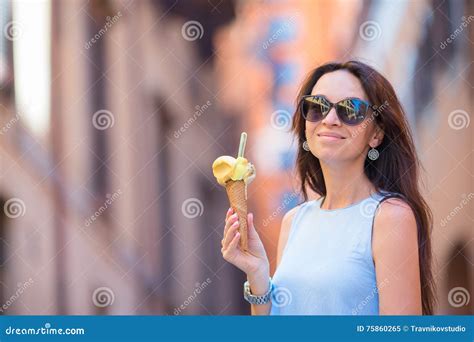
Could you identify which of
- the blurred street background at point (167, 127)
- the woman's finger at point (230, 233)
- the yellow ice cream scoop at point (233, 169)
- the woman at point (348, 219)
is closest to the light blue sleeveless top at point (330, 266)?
the woman at point (348, 219)

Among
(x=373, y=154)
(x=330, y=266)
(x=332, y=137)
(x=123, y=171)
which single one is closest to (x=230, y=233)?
(x=330, y=266)

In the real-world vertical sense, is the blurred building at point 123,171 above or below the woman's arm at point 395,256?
above

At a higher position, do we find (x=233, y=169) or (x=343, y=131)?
(x=343, y=131)

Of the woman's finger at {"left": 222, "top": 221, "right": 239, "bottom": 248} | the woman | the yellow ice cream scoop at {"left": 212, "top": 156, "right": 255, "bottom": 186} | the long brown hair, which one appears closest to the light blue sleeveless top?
the woman

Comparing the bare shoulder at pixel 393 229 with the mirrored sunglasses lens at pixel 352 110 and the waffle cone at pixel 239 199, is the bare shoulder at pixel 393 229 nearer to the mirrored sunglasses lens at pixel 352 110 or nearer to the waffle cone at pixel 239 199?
the mirrored sunglasses lens at pixel 352 110

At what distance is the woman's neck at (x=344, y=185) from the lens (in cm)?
309

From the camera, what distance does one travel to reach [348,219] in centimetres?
302

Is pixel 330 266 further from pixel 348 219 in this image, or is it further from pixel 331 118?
pixel 331 118

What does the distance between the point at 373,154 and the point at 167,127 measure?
46.9 inches

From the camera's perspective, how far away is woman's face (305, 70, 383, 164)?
10.4ft

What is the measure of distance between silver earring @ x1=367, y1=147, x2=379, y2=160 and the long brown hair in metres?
0.02

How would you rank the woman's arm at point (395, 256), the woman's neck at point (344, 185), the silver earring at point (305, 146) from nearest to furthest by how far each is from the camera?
the woman's arm at point (395, 256) → the woman's neck at point (344, 185) → the silver earring at point (305, 146)

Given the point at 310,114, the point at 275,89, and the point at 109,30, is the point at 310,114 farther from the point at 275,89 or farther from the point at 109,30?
the point at 109,30

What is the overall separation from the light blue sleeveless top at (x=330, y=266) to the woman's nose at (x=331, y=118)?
1.35 ft
